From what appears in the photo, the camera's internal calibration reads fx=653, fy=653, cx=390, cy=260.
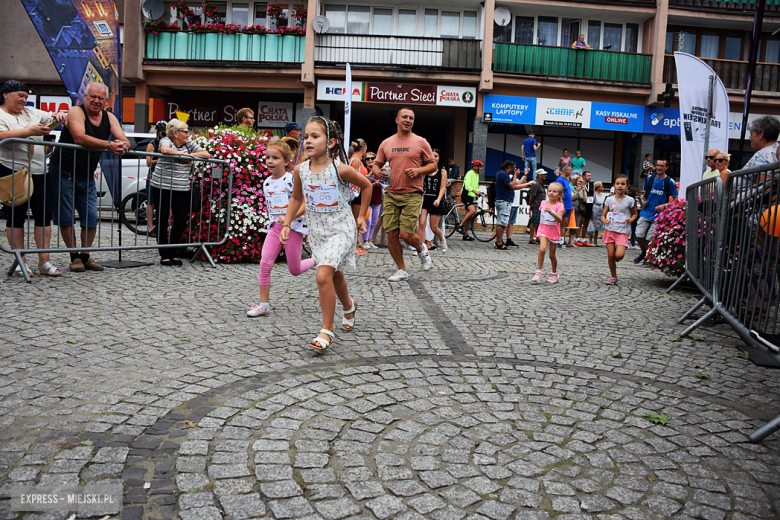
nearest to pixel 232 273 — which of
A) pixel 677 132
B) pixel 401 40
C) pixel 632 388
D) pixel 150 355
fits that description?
pixel 150 355

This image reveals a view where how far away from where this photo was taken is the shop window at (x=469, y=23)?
80.9 feet

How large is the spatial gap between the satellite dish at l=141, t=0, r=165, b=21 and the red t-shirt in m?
18.3

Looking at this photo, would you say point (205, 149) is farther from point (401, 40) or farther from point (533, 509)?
point (401, 40)

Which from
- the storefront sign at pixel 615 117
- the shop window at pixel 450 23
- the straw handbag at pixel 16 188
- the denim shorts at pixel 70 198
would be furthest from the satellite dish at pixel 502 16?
the straw handbag at pixel 16 188

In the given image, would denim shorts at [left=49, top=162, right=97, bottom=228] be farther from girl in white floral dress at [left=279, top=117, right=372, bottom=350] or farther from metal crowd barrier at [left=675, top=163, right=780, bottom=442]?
metal crowd barrier at [left=675, top=163, right=780, bottom=442]

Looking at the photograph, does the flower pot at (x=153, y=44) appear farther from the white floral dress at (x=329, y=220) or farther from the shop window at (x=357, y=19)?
the white floral dress at (x=329, y=220)

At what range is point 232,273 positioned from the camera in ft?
26.6

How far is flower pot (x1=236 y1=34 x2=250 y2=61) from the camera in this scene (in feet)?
75.8

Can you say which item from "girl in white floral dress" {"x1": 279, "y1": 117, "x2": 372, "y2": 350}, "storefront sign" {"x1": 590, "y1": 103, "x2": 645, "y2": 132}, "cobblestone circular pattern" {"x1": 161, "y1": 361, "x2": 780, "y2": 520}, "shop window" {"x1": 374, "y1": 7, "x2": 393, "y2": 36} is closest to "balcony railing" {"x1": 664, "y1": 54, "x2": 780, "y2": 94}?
"storefront sign" {"x1": 590, "y1": 103, "x2": 645, "y2": 132}

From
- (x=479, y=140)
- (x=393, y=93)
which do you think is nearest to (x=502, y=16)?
(x=479, y=140)

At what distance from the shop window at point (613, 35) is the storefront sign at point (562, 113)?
11.1ft

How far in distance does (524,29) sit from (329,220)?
2277cm

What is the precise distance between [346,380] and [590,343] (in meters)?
2.22

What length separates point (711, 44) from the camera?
26.3 meters
